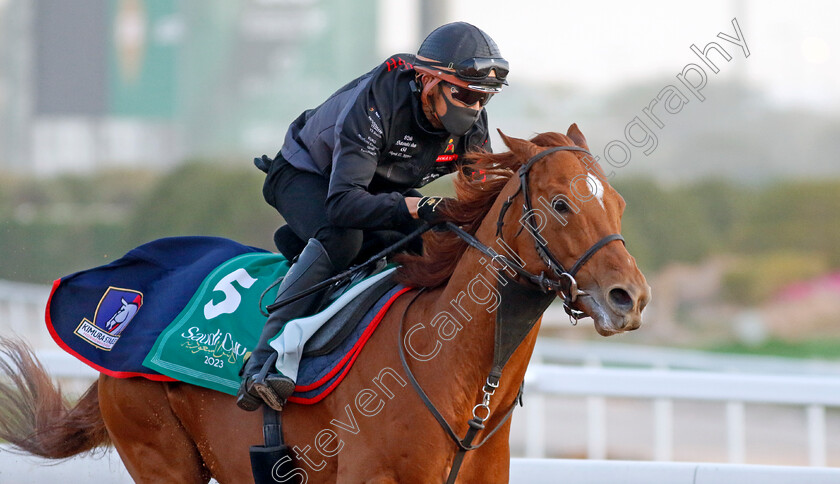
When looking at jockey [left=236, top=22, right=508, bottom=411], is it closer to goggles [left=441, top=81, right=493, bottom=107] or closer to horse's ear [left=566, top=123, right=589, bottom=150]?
goggles [left=441, top=81, right=493, bottom=107]

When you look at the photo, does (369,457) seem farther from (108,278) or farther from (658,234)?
(658,234)

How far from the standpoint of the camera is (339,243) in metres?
3.46

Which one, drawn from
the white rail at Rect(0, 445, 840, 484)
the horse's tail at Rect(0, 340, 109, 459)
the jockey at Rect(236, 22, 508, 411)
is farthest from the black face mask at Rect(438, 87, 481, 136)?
the horse's tail at Rect(0, 340, 109, 459)

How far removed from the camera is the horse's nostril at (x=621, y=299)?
2.64 m

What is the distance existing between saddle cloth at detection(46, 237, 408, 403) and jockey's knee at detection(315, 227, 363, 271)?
0.12 metres

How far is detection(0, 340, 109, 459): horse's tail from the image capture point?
4242 millimetres

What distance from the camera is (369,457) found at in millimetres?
3059

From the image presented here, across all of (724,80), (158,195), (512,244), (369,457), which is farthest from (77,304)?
(724,80)

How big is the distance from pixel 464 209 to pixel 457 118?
372 millimetres

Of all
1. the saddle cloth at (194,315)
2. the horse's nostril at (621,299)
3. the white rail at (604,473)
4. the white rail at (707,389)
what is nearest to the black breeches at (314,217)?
the saddle cloth at (194,315)

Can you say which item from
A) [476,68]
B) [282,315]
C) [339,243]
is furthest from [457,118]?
[282,315]

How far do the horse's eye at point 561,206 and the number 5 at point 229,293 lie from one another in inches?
57.1

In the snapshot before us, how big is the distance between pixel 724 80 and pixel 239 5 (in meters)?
10.0

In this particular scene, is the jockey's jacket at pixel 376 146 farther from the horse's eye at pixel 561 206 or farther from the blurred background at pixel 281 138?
the blurred background at pixel 281 138
